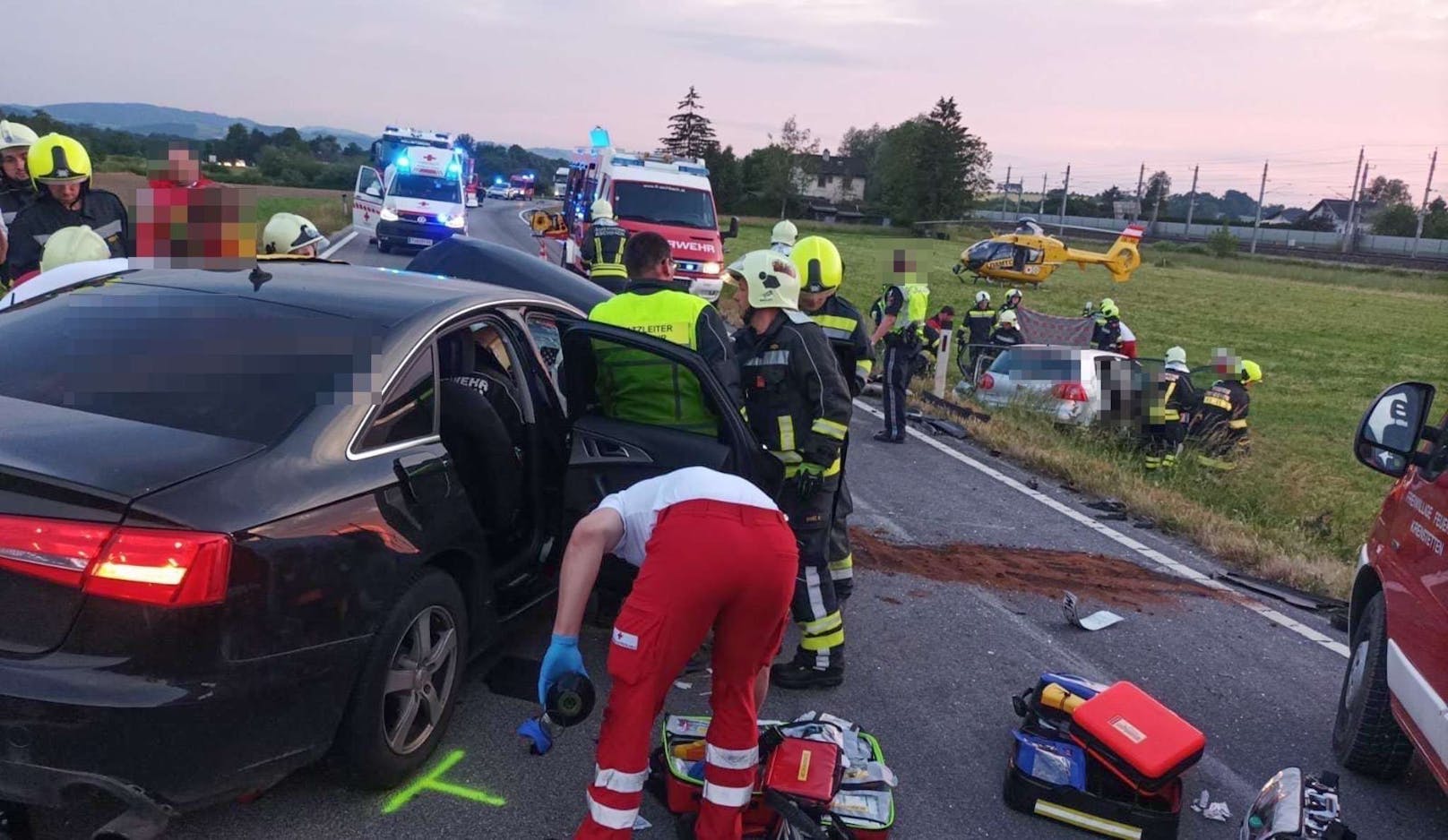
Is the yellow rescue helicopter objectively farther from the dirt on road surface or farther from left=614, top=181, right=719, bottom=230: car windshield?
the dirt on road surface

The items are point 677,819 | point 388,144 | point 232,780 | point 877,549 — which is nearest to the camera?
point 232,780

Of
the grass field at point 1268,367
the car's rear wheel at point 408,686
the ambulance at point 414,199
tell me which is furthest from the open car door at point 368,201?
the car's rear wheel at point 408,686

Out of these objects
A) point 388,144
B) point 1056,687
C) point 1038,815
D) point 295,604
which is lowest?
point 1038,815

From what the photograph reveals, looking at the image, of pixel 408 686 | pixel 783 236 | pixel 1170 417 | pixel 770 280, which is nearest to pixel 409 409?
pixel 408 686

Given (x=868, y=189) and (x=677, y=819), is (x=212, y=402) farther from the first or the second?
(x=868, y=189)

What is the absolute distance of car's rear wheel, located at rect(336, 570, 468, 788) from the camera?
9.98 ft

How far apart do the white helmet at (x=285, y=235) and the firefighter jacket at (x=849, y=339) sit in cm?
288

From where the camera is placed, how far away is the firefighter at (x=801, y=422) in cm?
455

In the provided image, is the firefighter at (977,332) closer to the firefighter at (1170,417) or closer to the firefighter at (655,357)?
the firefighter at (1170,417)

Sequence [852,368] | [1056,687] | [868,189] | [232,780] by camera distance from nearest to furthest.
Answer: [232,780] < [1056,687] < [852,368] < [868,189]

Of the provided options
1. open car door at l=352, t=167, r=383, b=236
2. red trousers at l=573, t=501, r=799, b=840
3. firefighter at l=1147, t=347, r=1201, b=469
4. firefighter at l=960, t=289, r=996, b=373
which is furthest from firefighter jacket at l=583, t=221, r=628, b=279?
open car door at l=352, t=167, r=383, b=236

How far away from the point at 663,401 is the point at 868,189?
108095 millimetres

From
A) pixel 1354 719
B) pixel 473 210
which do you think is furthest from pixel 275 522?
Answer: pixel 473 210

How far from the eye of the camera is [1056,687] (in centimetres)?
412
